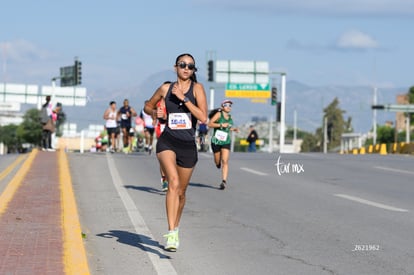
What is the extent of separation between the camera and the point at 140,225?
12.5m

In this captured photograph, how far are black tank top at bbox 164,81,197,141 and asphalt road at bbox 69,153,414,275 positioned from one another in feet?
4.07

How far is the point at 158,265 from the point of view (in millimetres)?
9352

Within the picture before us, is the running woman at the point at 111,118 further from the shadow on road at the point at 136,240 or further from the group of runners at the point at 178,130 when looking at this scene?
the group of runners at the point at 178,130

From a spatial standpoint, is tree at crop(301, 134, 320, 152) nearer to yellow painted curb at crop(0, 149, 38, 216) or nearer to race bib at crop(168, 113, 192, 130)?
yellow painted curb at crop(0, 149, 38, 216)

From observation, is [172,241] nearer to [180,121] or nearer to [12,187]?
[180,121]

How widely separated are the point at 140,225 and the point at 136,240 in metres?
1.43

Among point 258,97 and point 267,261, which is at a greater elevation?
point 258,97

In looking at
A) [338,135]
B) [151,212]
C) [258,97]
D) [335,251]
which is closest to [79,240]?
[335,251]

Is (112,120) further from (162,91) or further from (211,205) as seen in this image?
(162,91)

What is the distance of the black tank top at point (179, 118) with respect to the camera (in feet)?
32.1

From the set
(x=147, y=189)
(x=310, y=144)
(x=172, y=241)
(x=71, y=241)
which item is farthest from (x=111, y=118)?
(x=310, y=144)

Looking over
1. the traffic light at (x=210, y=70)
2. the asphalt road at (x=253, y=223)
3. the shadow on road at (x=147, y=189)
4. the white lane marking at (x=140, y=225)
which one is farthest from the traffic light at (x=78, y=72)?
the shadow on road at (x=147, y=189)

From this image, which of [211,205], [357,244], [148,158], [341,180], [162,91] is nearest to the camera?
[162,91]

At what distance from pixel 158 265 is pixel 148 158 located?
800 inches
